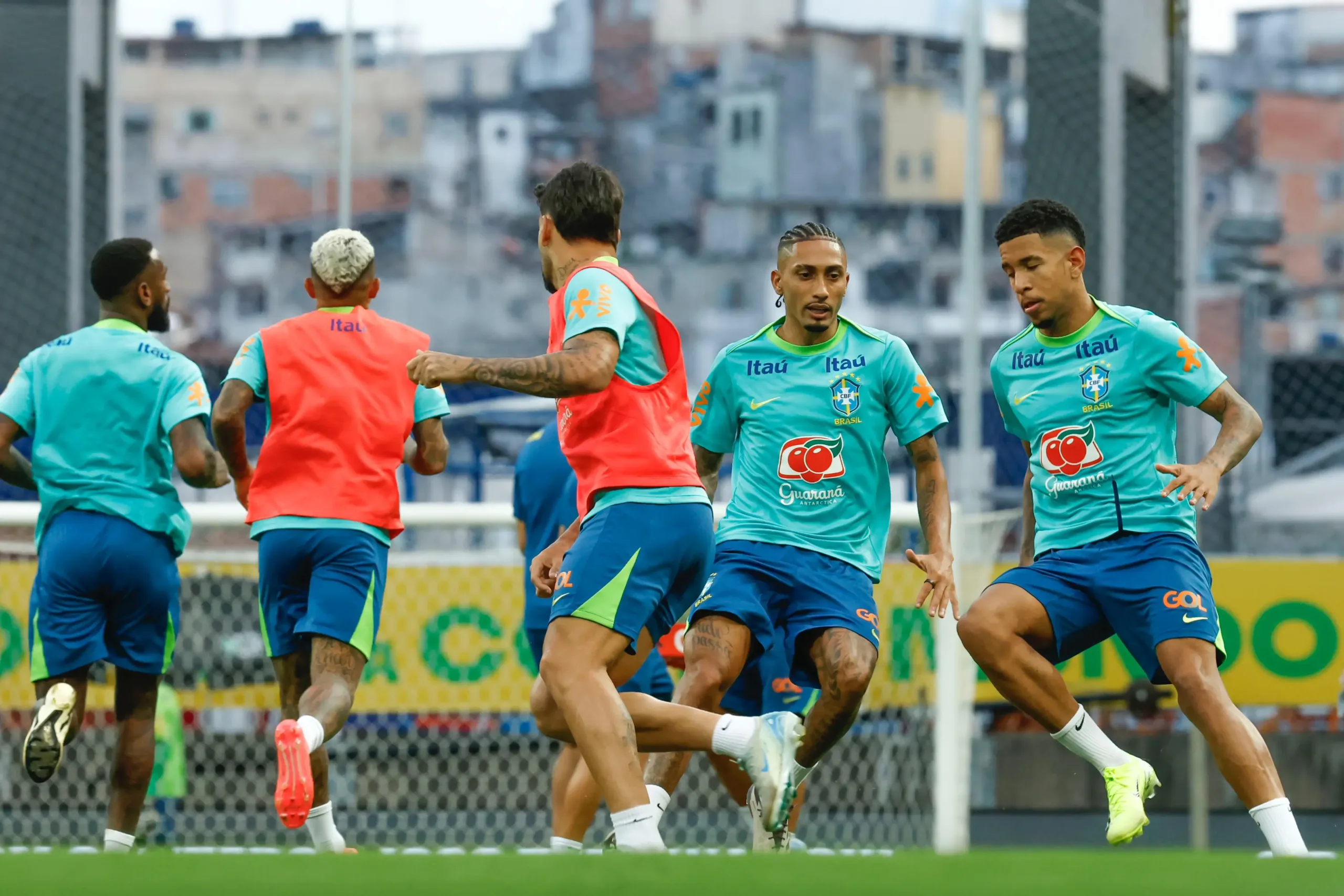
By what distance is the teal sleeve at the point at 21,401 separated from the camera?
20.6 feet

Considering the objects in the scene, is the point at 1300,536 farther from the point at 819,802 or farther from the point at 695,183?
the point at 695,183

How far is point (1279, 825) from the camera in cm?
507

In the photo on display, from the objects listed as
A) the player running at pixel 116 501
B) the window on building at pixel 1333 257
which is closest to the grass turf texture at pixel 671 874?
the player running at pixel 116 501

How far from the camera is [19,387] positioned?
631cm

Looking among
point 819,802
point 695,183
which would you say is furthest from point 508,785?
point 695,183

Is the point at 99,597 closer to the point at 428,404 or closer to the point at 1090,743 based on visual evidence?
the point at 428,404

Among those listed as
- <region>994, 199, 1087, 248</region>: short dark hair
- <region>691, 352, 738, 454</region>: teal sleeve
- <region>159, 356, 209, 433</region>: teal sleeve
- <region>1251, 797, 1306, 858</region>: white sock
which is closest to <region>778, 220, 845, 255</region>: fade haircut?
<region>691, 352, 738, 454</region>: teal sleeve

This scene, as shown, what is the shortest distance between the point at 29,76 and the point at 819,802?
18.3ft

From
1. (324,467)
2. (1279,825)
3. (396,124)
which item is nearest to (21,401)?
(324,467)

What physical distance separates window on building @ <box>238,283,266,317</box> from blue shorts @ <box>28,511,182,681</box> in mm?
54484

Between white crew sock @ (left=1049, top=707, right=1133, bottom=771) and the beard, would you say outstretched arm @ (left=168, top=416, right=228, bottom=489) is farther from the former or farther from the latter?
white crew sock @ (left=1049, top=707, right=1133, bottom=771)

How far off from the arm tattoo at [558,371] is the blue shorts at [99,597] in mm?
2049

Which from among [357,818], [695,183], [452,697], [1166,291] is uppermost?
[695,183]

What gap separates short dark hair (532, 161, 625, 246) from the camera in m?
5.01
